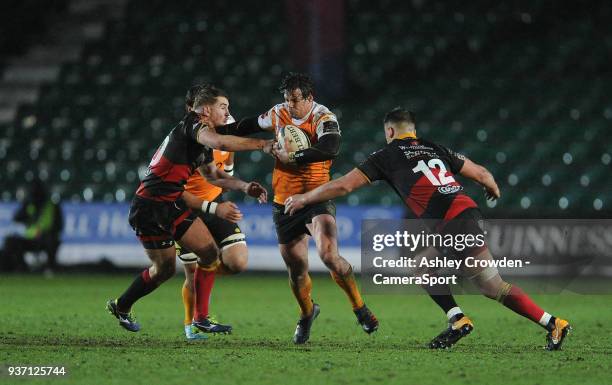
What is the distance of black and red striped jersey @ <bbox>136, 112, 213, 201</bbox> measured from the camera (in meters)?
8.81

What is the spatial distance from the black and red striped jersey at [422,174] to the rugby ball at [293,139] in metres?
0.69

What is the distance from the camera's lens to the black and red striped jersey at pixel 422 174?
323 inches

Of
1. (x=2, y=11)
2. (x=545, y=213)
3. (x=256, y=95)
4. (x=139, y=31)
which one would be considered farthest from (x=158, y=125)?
(x=545, y=213)

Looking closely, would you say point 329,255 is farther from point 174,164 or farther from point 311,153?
point 174,164

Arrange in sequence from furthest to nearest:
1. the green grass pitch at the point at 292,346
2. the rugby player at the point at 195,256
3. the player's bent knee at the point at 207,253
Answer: the rugby player at the point at 195,256
the player's bent knee at the point at 207,253
the green grass pitch at the point at 292,346

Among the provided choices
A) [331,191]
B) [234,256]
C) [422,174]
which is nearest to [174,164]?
[234,256]

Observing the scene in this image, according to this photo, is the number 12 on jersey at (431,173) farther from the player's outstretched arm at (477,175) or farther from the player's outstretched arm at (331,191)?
the player's outstretched arm at (331,191)

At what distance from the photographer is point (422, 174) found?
822 cm

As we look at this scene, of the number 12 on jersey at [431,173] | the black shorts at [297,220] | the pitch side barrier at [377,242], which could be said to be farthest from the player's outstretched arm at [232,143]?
the pitch side barrier at [377,242]

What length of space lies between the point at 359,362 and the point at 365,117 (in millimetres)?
13892

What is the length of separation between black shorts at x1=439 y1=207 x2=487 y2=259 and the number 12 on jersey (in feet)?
0.95

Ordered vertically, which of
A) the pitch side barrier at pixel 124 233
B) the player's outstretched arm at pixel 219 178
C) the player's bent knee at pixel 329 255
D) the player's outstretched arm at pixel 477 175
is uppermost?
the player's outstretched arm at pixel 477 175

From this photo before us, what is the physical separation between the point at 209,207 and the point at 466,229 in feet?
7.28

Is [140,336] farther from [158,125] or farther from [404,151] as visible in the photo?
[158,125]
